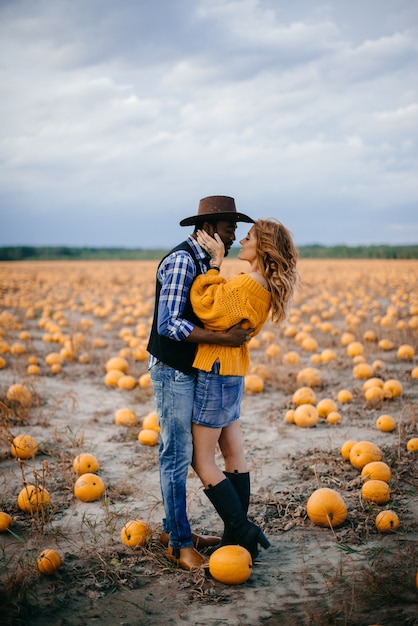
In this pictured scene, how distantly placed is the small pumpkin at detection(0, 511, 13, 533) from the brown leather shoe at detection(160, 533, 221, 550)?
1191 mm

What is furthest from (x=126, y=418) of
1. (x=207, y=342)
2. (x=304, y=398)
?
(x=207, y=342)

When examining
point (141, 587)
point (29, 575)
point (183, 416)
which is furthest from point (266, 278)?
point (29, 575)

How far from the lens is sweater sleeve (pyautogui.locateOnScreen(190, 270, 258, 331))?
2936 mm

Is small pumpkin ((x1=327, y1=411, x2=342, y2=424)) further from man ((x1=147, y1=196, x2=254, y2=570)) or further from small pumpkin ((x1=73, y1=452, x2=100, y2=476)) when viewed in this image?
man ((x1=147, y1=196, x2=254, y2=570))

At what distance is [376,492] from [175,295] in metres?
2.42

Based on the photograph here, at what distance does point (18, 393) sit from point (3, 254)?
6986 cm

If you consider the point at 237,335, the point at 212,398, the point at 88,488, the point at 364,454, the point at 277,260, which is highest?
the point at 277,260

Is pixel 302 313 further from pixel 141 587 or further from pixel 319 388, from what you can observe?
pixel 141 587

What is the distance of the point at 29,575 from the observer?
3.02 m

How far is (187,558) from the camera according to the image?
318cm

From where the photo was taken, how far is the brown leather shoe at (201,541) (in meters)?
3.48

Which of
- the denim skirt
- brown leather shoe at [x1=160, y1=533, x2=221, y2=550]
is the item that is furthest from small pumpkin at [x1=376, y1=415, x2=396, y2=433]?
the denim skirt

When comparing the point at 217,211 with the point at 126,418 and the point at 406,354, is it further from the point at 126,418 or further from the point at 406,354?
the point at 406,354

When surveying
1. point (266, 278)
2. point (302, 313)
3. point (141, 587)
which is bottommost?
point (141, 587)
